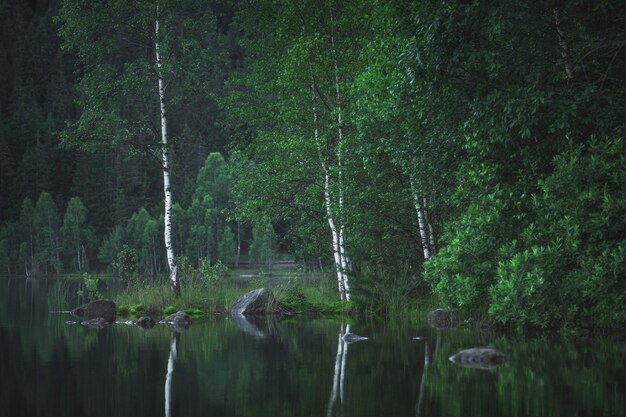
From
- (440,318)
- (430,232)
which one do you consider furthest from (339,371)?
(430,232)

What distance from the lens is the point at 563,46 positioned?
15.7 meters

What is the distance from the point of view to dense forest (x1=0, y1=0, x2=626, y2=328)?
14812mm

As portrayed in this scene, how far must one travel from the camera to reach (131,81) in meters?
29.2

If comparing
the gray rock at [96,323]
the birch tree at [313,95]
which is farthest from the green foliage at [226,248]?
the gray rock at [96,323]

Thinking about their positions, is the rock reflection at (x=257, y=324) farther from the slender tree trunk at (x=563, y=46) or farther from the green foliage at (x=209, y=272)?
the slender tree trunk at (x=563, y=46)

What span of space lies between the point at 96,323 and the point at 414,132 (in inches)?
447

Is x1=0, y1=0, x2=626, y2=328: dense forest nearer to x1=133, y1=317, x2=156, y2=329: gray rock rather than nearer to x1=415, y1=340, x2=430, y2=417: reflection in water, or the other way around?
x1=415, y1=340, x2=430, y2=417: reflection in water

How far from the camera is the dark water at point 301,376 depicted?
9195 millimetres

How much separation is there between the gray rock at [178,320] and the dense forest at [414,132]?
399 centimetres

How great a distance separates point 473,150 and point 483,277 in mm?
3751

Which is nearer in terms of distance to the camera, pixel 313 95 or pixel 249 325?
pixel 249 325

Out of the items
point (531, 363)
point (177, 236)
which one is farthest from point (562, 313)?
point (177, 236)

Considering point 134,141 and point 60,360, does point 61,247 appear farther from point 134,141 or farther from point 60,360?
point 60,360

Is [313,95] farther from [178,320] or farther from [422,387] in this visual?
[422,387]
